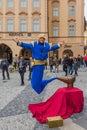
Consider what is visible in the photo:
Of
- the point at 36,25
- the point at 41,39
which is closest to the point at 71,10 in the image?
the point at 36,25

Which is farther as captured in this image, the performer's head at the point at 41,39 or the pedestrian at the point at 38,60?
the performer's head at the point at 41,39

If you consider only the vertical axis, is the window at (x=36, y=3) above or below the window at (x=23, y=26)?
above

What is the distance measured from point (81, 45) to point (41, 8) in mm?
8469

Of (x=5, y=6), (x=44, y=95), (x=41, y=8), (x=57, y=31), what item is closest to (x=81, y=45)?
(x=57, y=31)

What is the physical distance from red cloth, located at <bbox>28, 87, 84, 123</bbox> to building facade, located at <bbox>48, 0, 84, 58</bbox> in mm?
39347

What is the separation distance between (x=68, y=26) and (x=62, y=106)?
40.6 meters

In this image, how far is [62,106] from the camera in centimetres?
852

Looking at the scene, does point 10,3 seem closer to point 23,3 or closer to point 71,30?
point 23,3

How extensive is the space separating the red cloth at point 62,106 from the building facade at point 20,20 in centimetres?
3649

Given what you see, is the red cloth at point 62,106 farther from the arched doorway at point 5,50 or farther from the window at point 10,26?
the arched doorway at point 5,50

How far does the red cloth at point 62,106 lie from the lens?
8.35 meters

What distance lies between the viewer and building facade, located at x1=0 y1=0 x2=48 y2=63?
45.0 m

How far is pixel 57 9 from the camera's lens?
48656 millimetres

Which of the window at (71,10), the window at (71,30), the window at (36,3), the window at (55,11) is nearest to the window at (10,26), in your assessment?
the window at (36,3)
